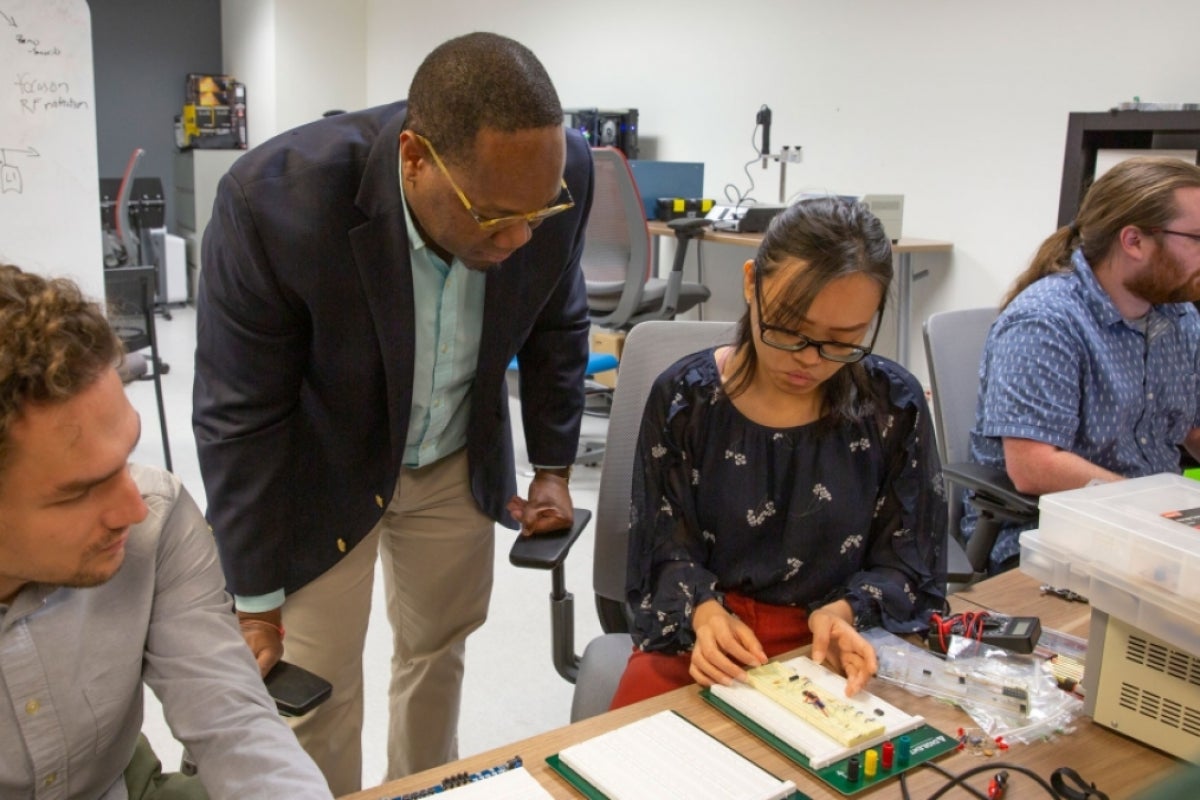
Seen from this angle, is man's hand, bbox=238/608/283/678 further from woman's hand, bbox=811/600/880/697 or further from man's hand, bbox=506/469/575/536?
woman's hand, bbox=811/600/880/697

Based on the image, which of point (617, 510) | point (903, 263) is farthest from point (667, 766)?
point (903, 263)

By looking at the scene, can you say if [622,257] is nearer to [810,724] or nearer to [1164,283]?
[1164,283]

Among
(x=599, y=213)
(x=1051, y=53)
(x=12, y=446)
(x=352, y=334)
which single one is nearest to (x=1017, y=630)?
(x=352, y=334)

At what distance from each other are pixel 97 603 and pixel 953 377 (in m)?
1.54

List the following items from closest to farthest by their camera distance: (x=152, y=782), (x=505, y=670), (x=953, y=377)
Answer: (x=152, y=782), (x=953, y=377), (x=505, y=670)

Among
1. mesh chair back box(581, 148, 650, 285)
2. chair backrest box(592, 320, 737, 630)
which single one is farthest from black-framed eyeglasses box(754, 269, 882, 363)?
mesh chair back box(581, 148, 650, 285)

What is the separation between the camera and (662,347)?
1.62m

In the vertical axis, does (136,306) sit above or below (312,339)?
below

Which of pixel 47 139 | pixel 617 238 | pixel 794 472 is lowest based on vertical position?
pixel 794 472

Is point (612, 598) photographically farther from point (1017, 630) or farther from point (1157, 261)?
point (1157, 261)

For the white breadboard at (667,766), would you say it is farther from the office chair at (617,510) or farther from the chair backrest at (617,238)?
the chair backrest at (617,238)

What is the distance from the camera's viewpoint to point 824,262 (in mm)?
1314

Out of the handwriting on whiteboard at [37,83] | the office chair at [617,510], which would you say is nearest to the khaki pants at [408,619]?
the office chair at [617,510]

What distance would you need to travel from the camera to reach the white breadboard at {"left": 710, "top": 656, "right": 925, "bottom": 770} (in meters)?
1.01
